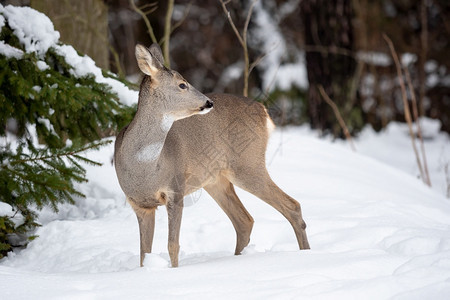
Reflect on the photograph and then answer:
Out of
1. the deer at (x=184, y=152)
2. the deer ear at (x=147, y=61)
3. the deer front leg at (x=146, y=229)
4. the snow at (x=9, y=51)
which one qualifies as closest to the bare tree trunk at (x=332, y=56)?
the deer at (x=184, y=152)

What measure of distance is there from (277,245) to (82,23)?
350 cm

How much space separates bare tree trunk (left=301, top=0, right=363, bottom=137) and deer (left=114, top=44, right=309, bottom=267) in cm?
583

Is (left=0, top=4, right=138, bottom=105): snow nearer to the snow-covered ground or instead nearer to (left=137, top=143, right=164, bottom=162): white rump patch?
the snow-covered ground

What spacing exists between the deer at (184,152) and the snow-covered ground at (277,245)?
319mm

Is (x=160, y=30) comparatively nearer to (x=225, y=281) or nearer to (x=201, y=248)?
(x=201, y=248)

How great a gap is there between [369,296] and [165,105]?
1.69 m

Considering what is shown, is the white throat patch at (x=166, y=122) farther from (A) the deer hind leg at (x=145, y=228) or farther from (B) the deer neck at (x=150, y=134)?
(A) the deer hind leg at (x=145, y=228)

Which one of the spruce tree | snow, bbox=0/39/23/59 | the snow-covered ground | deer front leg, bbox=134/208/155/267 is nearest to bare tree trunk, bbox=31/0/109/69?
the snow-covered ground

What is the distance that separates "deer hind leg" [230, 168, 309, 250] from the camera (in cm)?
468

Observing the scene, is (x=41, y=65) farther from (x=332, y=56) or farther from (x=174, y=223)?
(x=332, y=56)

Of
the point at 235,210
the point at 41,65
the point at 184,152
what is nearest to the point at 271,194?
the point at 235,210

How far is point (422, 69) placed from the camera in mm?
13281

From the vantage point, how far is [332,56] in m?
10.6

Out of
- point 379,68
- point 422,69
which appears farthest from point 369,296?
point 379,68
